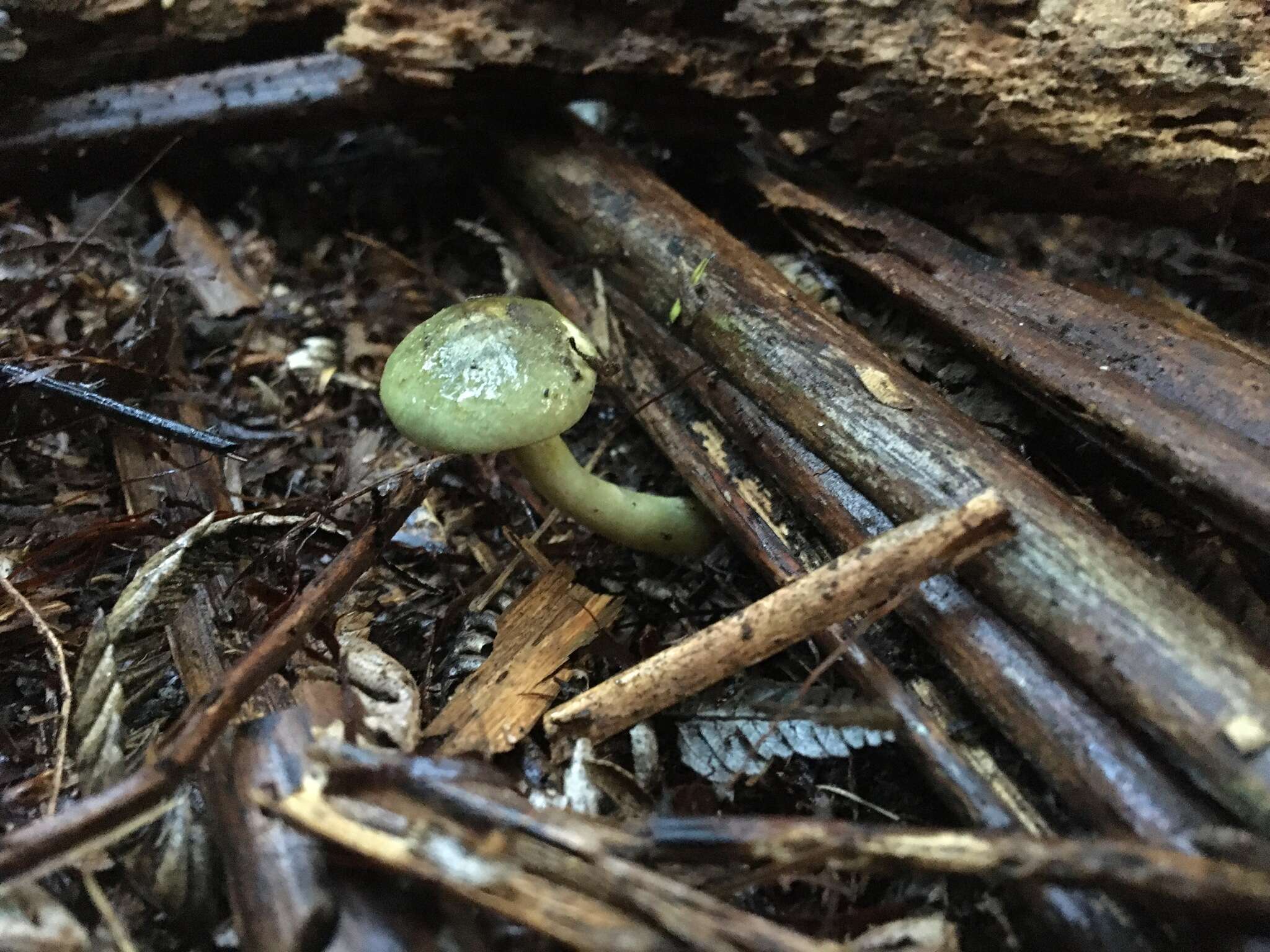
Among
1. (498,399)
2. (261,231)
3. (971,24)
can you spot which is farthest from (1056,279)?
(261,231)

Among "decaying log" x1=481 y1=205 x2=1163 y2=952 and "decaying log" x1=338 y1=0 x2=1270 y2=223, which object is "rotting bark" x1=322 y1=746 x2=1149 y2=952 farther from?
"decaying log" x1=338 y1=0 x2=1270 y2=223

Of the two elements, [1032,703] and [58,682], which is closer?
[1032,703]

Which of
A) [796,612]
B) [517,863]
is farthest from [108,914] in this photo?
[796,612]

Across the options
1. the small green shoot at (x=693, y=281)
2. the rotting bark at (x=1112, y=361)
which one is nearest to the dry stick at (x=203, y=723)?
the small green shoot at (x=693, y=281)

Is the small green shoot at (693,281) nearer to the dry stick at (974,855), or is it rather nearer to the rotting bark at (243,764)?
the rotting bark at (243,764)

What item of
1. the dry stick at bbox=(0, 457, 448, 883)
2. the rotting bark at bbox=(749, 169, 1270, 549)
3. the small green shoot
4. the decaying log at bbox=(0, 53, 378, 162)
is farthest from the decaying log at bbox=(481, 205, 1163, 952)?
the dry stick at bbox=(0, 457, 448, 883)

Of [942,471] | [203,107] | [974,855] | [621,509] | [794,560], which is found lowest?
[621,509]

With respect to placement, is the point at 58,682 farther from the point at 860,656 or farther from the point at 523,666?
the point at 860,656

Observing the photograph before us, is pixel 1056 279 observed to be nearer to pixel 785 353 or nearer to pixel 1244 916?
pixel 785 353
